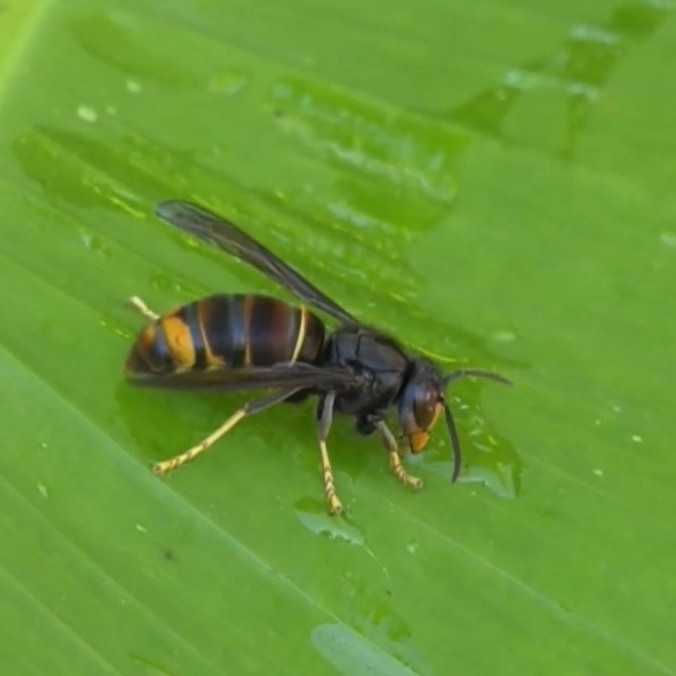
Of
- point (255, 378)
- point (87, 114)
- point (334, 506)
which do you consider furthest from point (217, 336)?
point (87, 114)

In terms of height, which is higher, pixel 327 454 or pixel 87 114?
pixel 87 114

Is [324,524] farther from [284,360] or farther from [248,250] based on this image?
[248,250]

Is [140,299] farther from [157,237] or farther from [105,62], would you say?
[105,62]

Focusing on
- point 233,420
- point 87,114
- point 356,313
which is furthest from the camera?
point 87,114

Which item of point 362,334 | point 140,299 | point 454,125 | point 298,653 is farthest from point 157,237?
point 298,653

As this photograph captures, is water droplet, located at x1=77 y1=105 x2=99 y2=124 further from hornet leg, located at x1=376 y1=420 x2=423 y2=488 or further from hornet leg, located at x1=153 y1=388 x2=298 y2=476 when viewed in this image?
hornet leg, located at x1=376 y1=420 x2=423 y2=488

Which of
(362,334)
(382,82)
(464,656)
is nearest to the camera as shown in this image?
(464,656)
